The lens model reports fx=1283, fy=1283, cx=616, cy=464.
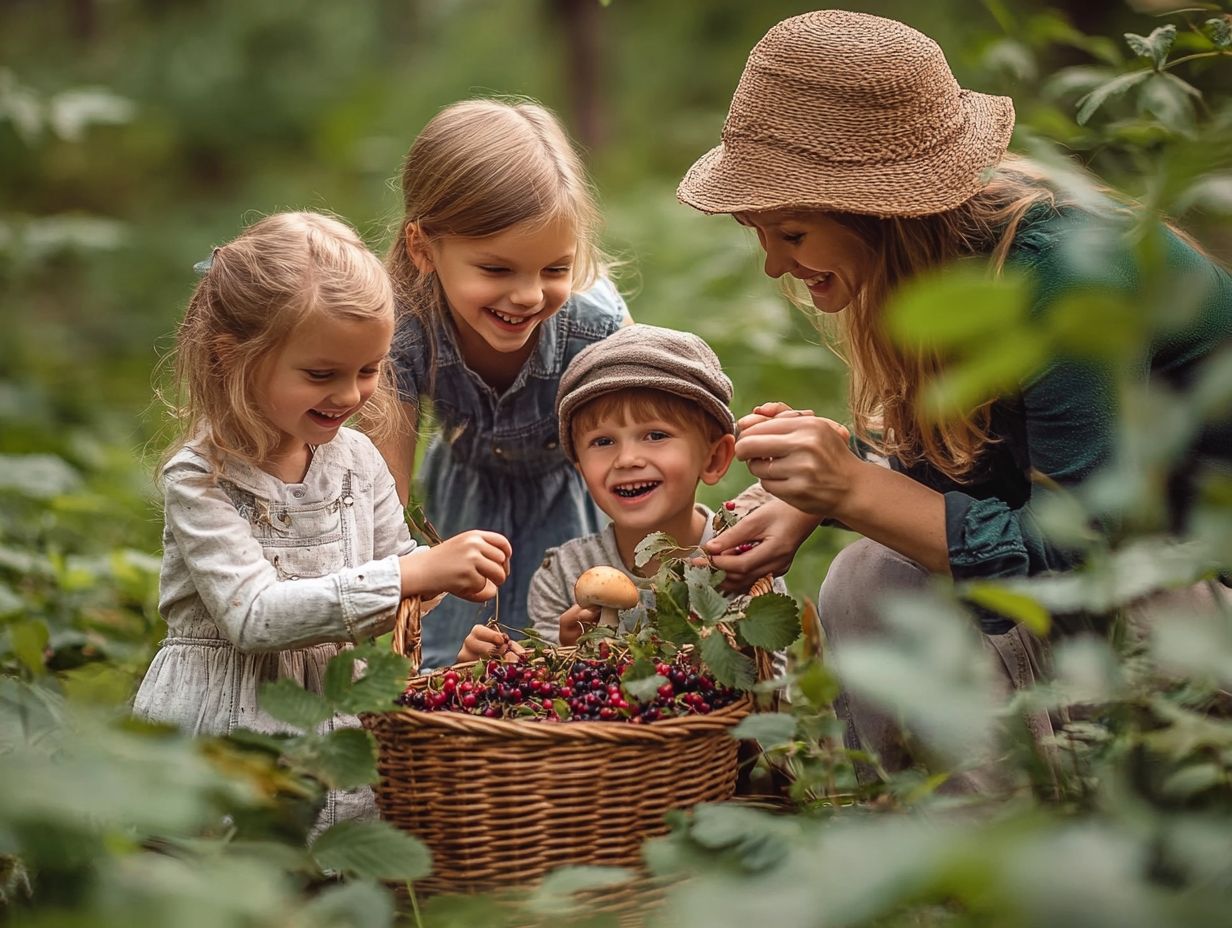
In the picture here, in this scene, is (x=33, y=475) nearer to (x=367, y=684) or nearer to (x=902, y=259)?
(x=367, y=684)

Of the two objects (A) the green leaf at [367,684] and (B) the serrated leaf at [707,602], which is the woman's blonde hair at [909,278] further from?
(A) the green leaf at [367,684]

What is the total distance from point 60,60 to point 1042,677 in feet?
39.6

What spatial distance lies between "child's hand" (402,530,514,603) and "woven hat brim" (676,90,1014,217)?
69cm

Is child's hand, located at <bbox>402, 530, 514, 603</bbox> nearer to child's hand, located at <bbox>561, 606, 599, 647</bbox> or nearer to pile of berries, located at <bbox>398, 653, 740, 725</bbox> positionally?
pile of berries, located at <bbox>398, 653, 740, 725</bbox>

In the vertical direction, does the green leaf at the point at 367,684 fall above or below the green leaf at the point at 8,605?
above

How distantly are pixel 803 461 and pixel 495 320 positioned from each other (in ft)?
2.64

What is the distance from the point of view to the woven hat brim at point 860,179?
6.77 ft

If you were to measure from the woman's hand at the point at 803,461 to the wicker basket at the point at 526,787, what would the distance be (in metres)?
0.41

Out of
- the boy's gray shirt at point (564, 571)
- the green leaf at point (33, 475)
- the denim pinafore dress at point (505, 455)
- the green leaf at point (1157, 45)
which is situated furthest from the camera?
the green leaf at point (33, 475)

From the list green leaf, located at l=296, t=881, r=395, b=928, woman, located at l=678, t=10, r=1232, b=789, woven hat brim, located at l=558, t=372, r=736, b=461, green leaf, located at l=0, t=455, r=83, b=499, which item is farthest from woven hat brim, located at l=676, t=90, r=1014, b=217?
green leaf, located at l=0, t=455, r=83, b=499

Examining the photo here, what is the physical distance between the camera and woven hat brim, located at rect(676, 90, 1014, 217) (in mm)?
2064

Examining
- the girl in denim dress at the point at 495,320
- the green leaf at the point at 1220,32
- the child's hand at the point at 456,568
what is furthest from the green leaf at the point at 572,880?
the green leaf at the point at 1220,32

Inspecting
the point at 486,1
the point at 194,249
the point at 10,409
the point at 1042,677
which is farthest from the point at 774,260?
the point at 486,1

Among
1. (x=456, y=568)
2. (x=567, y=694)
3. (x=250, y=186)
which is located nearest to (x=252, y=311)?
(x=456, y=568)
